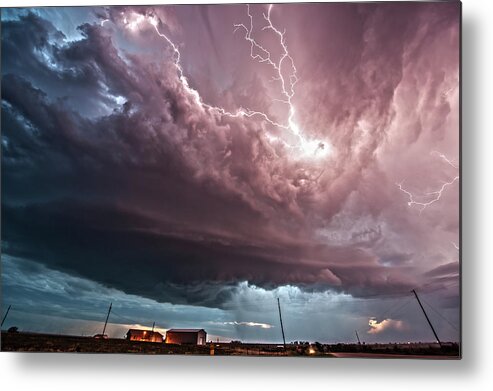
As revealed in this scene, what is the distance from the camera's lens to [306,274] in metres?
3.08

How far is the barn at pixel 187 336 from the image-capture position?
3061 mm

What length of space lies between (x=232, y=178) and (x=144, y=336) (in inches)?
42.0

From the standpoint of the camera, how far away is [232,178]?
3154mm

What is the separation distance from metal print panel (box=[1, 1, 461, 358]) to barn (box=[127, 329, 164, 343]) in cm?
1

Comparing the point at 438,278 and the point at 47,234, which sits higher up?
the point at 47,234

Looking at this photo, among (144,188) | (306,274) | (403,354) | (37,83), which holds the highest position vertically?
(37,83)

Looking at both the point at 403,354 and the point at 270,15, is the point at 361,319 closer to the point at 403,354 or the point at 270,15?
the point at 403,354

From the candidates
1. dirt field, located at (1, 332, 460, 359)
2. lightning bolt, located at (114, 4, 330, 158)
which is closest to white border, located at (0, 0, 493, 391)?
dirt field, located at (1, 332, 460, 359)

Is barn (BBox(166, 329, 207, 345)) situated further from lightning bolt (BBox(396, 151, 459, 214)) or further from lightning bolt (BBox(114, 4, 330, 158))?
lightning bolt (BBox(396, 151, 459, 214))

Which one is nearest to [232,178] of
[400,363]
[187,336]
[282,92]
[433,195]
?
[282,92]

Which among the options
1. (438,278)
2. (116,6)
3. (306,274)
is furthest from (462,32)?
(116,6)

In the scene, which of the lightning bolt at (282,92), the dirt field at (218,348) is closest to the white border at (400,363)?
the dirt field at (218,348)

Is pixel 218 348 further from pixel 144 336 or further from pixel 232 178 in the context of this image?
pixel 232 178

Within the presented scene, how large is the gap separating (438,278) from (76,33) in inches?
103
